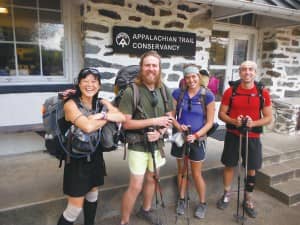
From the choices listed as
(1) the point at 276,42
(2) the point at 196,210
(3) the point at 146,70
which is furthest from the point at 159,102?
(1) the point at 276,42

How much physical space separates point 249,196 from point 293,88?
3668 millimetres

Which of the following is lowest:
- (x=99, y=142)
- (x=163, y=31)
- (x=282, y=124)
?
(x=282, y=124)

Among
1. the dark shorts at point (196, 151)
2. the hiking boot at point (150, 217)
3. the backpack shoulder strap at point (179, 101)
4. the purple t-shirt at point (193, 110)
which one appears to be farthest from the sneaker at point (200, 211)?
the backpack shoulder strap at point (179, 101)

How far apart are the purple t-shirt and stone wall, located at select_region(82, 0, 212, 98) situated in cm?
155

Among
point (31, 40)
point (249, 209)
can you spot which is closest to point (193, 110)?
point (249, 209)

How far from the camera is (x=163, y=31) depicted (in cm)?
390

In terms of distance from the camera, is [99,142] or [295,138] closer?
[99,142]

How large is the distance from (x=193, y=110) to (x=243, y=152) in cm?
78

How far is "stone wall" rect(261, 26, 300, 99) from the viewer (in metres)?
5.20

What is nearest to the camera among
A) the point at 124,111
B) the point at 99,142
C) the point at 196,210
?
the point at 99,142

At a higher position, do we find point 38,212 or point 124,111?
point 124,111

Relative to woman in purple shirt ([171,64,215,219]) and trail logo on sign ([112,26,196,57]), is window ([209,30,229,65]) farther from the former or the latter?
woman in purple shirt ([171,64,215,219])

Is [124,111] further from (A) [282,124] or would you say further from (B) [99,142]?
(A) [282,124]

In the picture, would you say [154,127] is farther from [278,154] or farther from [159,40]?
[278,154]
